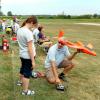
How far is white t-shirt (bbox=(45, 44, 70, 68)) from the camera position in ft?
22.4

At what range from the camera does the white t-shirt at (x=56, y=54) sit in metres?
6.82

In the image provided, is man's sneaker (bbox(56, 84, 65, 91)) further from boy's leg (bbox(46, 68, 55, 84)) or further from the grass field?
boy's leg (bbox(46, 68, 55, 84))

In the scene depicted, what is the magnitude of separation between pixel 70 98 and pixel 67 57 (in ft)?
4.67

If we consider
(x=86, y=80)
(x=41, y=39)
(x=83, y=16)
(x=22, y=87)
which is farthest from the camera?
(x=83, y=16)

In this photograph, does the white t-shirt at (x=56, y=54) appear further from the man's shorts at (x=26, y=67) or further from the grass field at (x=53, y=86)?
the man's shorts at (x=26, y=67)

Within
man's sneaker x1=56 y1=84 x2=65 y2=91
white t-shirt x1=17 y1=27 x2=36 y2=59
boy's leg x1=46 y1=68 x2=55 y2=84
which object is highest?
white t-shirt x1=17 y1=27 x2=36 y2=59

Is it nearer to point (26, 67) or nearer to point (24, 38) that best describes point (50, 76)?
point (26, 67)

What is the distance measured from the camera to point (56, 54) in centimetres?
709

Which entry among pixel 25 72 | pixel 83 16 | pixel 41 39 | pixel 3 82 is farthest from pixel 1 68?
pixel 83 16

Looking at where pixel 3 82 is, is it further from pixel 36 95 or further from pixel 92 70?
pixel 92 70

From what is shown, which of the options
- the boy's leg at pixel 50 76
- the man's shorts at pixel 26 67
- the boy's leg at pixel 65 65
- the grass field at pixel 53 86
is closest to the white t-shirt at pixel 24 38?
the man's shorts at pixel 26 67

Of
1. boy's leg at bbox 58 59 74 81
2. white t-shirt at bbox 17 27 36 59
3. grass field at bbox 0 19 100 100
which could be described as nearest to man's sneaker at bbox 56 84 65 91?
grass field at bbox 0 19 100 100

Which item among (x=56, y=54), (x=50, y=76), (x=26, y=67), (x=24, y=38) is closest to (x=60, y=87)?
(x=50, y=76)

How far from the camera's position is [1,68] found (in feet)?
28.7
